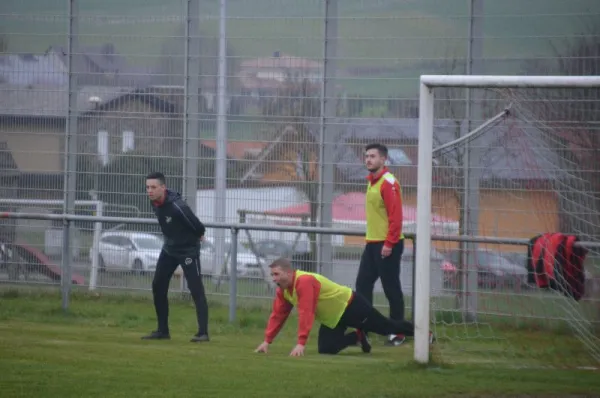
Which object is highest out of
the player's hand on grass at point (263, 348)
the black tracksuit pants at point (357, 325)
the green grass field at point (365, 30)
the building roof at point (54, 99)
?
the green grass field at point (365, 30)

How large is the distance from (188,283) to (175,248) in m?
0.38

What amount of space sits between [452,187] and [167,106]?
14.1 feet

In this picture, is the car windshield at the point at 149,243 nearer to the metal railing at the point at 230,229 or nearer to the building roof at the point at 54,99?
the metal railing at the point at 230,229

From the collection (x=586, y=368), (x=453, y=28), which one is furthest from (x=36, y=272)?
(x=586, y=368)

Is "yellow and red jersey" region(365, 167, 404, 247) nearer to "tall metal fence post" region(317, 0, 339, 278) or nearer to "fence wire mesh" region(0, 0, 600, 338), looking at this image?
"fence wire mesh" region(0, 0, 600, 338)

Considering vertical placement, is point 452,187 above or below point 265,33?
below

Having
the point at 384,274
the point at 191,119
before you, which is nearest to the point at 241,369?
the point at 384,274

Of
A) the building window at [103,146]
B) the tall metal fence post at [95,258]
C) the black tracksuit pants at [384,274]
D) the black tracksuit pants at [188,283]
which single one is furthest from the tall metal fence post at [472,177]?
the tall metal fence post at [95,258]

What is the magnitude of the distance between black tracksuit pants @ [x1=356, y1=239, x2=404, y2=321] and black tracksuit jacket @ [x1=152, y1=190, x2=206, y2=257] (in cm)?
173

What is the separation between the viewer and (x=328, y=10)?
13484 mm

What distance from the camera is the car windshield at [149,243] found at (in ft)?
45.4

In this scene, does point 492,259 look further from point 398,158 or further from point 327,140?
point 327,140

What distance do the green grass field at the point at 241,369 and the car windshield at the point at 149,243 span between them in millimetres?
2002

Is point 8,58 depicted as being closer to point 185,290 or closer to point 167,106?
point 167,106
